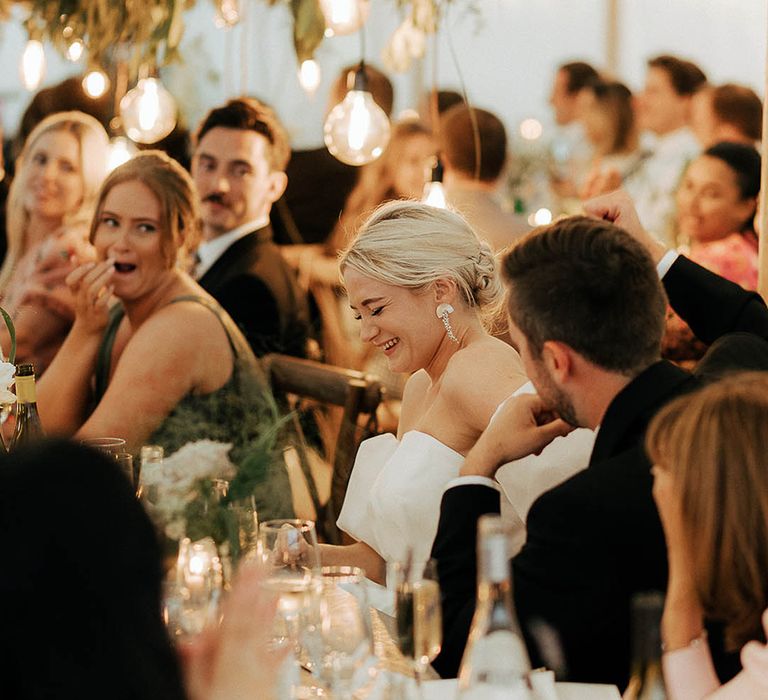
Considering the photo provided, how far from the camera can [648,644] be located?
105cm

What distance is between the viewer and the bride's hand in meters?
3.31

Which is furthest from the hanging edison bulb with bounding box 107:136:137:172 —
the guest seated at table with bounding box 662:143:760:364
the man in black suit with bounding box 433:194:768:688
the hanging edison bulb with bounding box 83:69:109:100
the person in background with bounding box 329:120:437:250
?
the man in black suit with bounding box 433:194:768:688

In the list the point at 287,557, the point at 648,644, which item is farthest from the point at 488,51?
the point at 648,644

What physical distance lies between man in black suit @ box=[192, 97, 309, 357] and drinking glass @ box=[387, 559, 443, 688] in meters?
2.71

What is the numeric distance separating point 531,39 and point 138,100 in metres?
4.32

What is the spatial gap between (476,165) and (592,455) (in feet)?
10.5

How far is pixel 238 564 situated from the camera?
68.1 inches

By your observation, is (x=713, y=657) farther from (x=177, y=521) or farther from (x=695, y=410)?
(x=177, y=521)

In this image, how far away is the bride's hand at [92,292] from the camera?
3309 mm

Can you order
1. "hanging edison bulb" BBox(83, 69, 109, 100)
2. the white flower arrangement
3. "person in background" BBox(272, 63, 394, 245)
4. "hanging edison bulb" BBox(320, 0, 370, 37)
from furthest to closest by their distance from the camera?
"person in background" BBox(272, 63, 394, 245)
"hanging edison bulb" BBox(83, 69, 109, 100)
"hanging edison bulb" BBox(320, 0, 370, 37)
the white flower arrangement

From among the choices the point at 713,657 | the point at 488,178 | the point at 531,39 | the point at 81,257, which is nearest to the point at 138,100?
the point at 81,257

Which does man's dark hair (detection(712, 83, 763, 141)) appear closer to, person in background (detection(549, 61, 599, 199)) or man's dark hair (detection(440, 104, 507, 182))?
man's dark hair (detection(440, 104, 507, 182))

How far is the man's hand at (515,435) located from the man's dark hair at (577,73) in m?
5.33

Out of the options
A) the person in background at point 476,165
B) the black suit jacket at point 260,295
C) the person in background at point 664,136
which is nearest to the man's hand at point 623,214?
the black suit jacket at point 260,295
